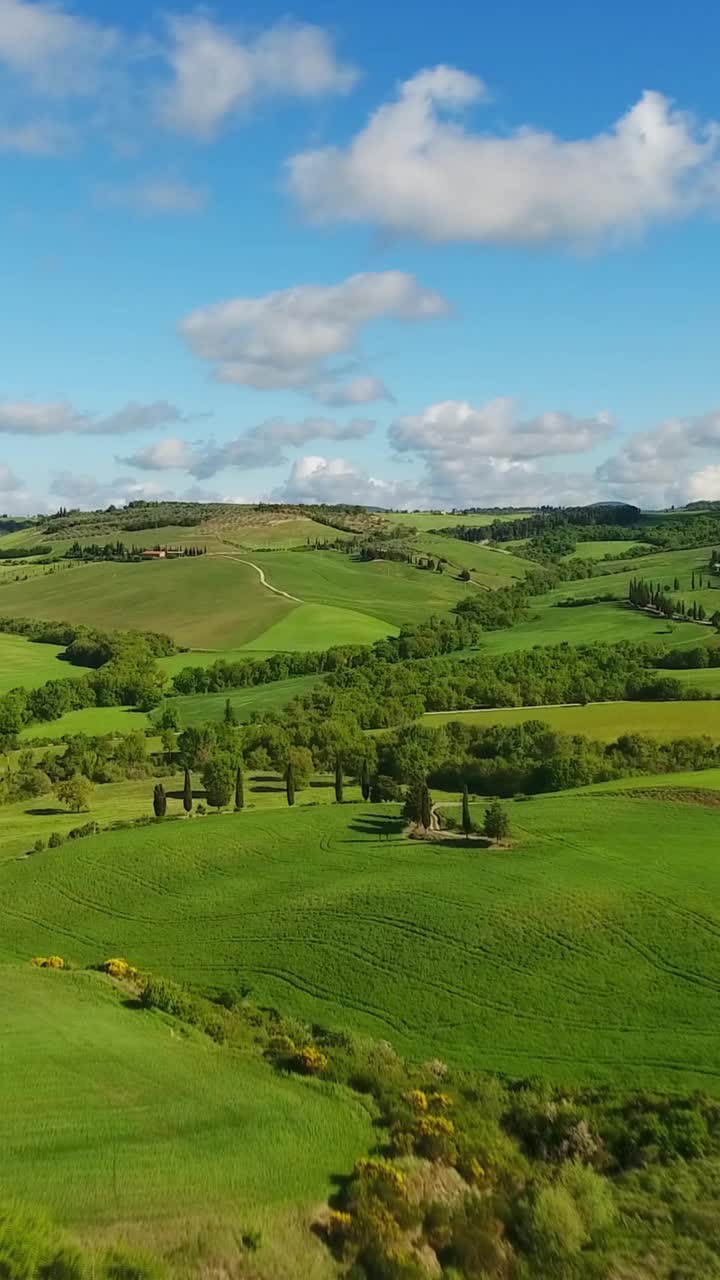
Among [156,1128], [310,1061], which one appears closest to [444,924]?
[310,1061]

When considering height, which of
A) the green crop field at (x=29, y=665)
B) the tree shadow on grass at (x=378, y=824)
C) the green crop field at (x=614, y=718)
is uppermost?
the green crop field at (x=29, y=665)

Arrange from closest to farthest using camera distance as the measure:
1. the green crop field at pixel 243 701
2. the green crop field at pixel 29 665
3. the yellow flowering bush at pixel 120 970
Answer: the yellow flowering bush at pixel 120 970, the green crop field at pixel 243 701, the green crop field at pixel 29 665

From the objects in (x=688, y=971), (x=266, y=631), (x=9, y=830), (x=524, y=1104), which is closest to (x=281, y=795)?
(x=9, y=830)

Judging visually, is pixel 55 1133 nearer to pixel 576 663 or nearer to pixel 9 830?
pixel 9 830

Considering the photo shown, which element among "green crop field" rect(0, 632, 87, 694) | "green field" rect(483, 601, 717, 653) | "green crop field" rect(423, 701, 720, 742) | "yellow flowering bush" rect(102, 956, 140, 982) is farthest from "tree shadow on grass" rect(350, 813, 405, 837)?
"green field" rect(483, 601, 717, 653)

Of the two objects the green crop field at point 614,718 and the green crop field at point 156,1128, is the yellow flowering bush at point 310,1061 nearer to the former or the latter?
the green crop field at point 156,1128

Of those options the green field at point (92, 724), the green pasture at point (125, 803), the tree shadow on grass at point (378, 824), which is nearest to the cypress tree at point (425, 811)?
the tree shadow on grass at point (378, 824)

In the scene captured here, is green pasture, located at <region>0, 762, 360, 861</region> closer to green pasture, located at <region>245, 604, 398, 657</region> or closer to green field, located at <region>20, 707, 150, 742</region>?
green field, located at <region>20, 707, 150, 742</region>
